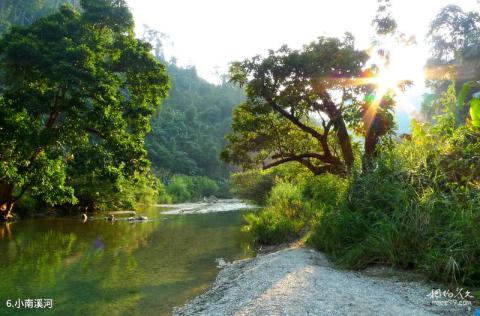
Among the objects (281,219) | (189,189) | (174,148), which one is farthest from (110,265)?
(174,148)

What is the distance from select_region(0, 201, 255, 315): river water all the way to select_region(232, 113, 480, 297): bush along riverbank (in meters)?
3.64

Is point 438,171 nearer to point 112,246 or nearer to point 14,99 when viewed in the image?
point 112,246

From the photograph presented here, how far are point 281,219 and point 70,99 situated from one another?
10012 mm

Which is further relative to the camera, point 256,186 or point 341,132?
point 256,186

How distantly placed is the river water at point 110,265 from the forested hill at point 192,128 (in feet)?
149

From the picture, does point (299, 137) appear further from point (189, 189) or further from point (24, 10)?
point (24, 10)

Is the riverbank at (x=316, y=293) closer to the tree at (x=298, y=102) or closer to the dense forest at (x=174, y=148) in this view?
the tree at (x=298, y=102)

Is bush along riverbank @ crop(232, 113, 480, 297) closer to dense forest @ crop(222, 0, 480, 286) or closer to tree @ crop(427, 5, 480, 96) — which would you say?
dense forest @ crop(222, 0, 480, 286)

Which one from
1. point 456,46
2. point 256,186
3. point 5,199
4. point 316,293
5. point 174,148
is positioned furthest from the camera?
point 174,148

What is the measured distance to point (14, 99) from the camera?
1538 centimetres

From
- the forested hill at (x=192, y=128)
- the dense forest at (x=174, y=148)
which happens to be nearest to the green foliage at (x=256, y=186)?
the dense forest at (x=174, y=148)

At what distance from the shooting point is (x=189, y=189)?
182 feet

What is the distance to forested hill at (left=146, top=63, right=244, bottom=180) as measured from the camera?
6906cm

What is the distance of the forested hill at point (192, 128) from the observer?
6906cm
